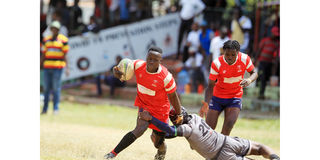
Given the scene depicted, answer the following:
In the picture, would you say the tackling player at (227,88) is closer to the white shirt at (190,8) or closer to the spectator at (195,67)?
the spectator at (195,67)

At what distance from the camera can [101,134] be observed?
34.6ft

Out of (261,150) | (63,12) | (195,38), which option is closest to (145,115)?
(261,150)

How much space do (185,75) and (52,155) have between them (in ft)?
31.1

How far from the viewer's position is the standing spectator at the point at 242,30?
15891mm

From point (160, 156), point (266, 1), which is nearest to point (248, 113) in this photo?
point (266, 1)

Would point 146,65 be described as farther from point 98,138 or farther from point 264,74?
point 264,74

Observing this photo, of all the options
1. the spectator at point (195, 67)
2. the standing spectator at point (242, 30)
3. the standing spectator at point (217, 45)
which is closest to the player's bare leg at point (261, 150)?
the standing spectator at point (217, 45)

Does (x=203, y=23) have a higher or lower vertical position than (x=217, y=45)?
higher

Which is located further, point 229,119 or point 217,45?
point 217,45

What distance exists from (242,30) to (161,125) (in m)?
10.1

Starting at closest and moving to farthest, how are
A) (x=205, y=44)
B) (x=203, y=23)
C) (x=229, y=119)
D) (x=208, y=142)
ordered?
(x=208, y=142) < (x=229, y=119) < (x=205, y=44) < (x=203, y=23)

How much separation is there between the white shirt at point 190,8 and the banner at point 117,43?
109 centimetres

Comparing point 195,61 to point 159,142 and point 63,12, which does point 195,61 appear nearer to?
point 63,12

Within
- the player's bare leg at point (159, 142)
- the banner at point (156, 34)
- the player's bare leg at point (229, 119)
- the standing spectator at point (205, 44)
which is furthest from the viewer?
the banner at point (156, 34)
